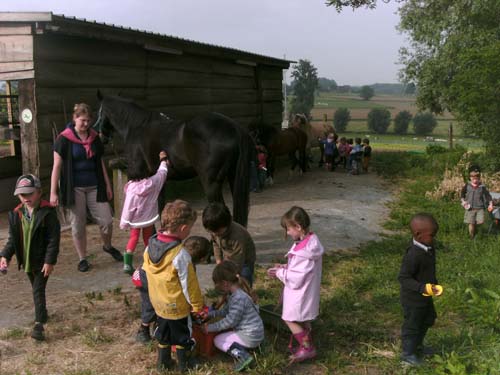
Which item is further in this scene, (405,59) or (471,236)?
(405,59)

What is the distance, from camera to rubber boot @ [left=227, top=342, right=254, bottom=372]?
3.47m

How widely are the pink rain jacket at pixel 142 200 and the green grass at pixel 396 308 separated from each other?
1.55m

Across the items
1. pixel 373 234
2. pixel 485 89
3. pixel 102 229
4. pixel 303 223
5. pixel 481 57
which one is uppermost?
pixel 481 57

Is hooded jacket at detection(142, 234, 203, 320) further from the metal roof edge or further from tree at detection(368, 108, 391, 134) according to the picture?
tree at detection(368, 108, 391, 134)

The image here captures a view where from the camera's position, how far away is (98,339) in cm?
400

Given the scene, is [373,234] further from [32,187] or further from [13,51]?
[13,51]

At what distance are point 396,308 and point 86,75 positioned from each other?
6.39 m

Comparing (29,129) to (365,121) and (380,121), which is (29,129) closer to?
(380,121)

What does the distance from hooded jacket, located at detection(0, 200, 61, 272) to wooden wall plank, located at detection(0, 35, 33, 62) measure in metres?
4.03

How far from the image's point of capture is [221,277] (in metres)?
3.49

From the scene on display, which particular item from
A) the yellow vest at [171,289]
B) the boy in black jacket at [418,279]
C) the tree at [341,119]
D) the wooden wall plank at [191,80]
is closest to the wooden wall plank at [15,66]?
the wooden wall plank at [191,80]

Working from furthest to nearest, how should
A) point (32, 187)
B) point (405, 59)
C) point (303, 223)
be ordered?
point (405, 59), point (32, 187), point (303, 223)

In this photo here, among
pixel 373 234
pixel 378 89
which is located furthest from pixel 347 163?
pixel 378 89

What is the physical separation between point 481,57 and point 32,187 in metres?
9.38
